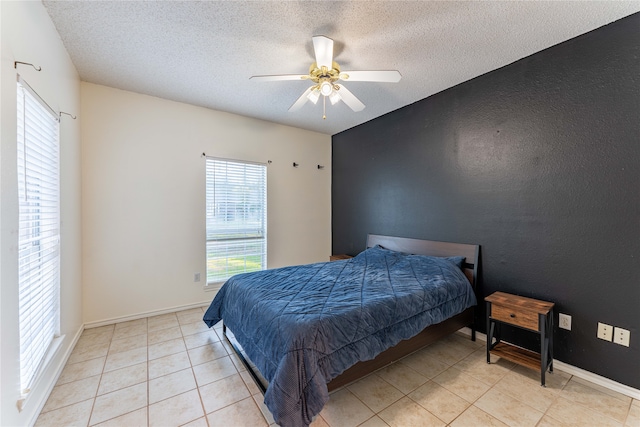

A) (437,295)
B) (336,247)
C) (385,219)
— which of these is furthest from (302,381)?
(336,247)

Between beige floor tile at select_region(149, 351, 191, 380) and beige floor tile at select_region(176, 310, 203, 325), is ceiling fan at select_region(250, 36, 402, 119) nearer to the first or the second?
beige floor tile at select_region(149, 351, 191, 380)

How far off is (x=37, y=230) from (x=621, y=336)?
4166 mm

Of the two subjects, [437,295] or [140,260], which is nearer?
[437,295]

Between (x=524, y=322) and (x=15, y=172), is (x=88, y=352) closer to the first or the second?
(x=15, y=172)

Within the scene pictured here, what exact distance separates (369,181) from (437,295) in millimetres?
2181

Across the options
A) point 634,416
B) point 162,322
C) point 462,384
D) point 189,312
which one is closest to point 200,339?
point 162,322

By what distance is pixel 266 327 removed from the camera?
5.78 feet

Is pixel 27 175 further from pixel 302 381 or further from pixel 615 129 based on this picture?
pixel 615 129

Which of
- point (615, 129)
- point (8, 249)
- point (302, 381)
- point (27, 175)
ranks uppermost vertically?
point (615, 129)

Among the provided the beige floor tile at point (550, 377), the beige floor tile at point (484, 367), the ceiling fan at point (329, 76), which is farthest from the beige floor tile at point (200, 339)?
the beige floor tile at point (550, 377)

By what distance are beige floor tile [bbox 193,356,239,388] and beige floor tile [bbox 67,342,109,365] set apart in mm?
982

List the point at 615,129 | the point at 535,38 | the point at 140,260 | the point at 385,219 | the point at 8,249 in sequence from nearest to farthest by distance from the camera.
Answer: the point at 8,249
the point at 615,129
the point at 535,38
the point at 140,260
the point at 385,219

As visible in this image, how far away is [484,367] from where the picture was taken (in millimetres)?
2242

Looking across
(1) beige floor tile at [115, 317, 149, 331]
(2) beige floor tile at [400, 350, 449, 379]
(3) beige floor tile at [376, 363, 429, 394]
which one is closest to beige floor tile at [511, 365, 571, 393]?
(2) beige floor tile at [400, 350, 449, 379]
